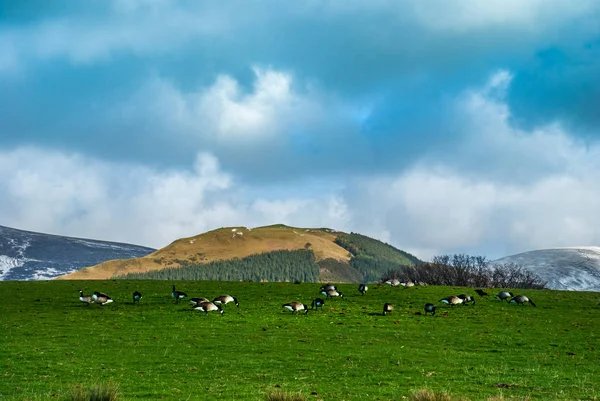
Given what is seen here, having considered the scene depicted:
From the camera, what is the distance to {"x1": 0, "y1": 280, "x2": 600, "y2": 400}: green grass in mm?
20547

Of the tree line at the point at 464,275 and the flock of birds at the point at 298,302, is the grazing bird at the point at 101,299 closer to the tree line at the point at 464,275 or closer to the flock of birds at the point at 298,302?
the flock of birds at the point at 298,302

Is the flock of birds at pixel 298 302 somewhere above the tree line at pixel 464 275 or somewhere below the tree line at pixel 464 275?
below

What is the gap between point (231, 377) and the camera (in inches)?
890

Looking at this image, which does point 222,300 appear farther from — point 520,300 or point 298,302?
point 520,300

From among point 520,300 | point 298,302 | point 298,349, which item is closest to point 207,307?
point 298,302

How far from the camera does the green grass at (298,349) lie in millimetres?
20547

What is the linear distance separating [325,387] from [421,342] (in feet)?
46.1

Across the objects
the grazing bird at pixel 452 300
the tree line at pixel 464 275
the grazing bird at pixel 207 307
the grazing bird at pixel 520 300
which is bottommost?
the grazing bird at pixel 207 307

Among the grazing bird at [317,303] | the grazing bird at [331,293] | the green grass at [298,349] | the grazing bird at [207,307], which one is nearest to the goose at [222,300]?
the green grass at [298,349]

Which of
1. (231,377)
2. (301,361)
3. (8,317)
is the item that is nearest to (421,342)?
(301,361)

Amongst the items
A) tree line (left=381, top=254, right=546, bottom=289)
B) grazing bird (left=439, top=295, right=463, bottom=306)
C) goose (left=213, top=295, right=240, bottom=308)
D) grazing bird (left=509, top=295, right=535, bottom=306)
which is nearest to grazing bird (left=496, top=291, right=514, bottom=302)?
grazing bird (left=509, top=295, right=535, bottom=306)

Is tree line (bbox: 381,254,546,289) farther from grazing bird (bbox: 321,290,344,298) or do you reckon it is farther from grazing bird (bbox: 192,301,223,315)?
grazing bird (bbox: 192,301,223,315)

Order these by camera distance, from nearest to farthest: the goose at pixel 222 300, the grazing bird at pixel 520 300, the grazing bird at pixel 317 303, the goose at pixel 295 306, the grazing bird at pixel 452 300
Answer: the goose at pixel 295 306, the grazing bird at pixel 317 303, the goose at pixel 222 300, the grazing bird at pixel 452 300, the grazing bird at pixel 520 300

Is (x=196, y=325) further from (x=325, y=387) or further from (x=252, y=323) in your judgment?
(x=325, y=387)
